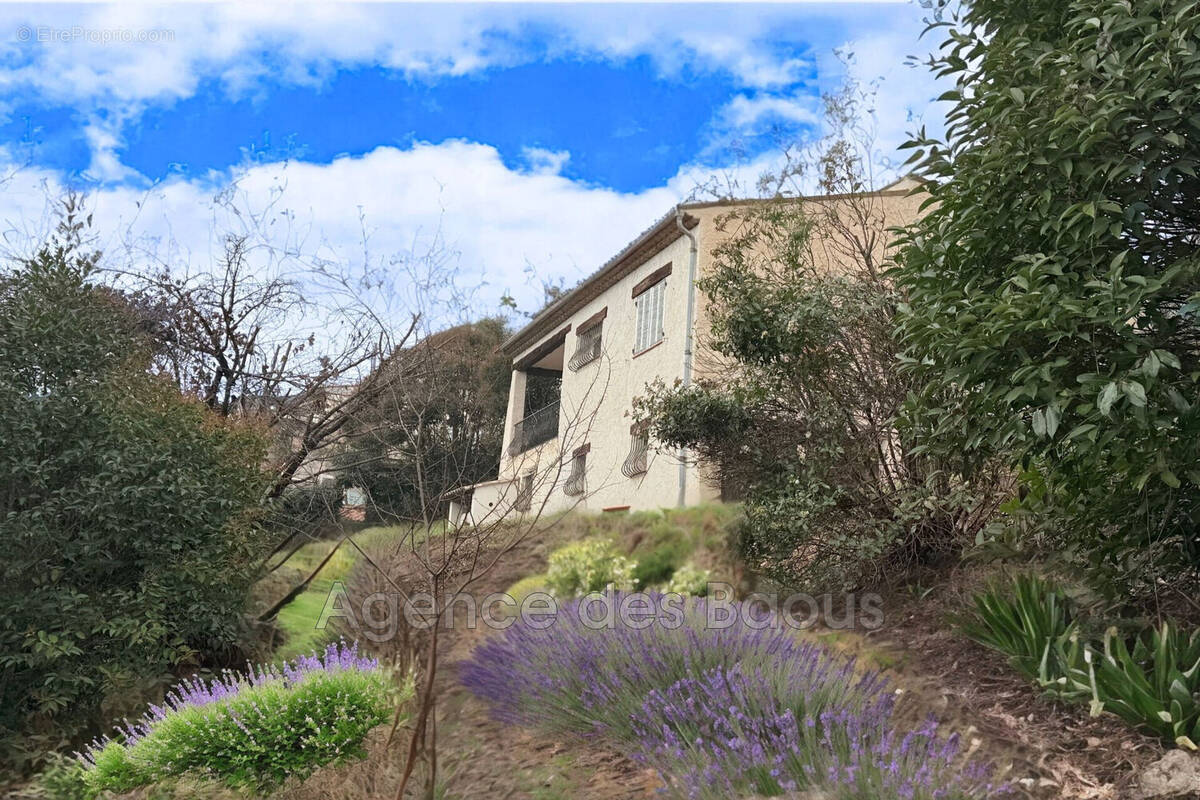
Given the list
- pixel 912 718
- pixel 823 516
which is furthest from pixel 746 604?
pixel 912 718

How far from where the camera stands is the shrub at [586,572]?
9.49m

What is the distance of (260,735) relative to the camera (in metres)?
5.96

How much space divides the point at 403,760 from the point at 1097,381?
4404mm

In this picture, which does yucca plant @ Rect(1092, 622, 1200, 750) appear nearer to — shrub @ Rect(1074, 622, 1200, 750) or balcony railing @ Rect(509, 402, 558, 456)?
shrub @ Rect(1074, 622, 1200, 750)

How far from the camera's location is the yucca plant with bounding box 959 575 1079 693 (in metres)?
5.76

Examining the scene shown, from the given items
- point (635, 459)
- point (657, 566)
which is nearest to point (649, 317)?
point (635, 459)

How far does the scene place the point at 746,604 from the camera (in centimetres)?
827

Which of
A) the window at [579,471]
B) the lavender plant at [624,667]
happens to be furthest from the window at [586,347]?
the lavender plant at [624,667]

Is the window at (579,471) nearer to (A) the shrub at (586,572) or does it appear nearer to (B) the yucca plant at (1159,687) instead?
(A) the shrub at (586,572)

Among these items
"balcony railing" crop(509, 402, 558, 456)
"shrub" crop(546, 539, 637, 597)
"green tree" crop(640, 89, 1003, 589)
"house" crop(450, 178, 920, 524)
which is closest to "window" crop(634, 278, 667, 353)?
"house" crop(450, 178, 920, 524)

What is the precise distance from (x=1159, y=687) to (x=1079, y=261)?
228 cm

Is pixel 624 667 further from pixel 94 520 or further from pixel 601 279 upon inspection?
pixel 601 279

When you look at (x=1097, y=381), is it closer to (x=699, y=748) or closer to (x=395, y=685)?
(x=699, y=748)

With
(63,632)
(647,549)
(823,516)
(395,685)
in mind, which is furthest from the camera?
(647,549)
